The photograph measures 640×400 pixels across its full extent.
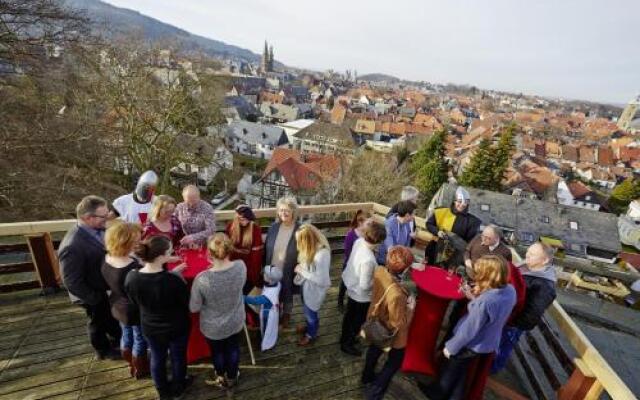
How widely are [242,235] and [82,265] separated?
154 cm

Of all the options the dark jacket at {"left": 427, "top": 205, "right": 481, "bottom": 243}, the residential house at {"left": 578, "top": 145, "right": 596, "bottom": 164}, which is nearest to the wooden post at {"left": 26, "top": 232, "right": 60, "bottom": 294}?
the dark jacket at {"left": 427, "top": 205, "right": 481, "bottom": 243}

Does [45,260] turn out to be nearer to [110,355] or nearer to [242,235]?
[110,355]

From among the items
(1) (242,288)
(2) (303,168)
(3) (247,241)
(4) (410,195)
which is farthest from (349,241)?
(2) (303,168)

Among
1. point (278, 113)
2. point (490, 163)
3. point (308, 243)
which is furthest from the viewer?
point (278, 113)

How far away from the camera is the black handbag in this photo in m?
3.09

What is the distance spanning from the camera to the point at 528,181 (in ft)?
141

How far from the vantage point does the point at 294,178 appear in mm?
27203

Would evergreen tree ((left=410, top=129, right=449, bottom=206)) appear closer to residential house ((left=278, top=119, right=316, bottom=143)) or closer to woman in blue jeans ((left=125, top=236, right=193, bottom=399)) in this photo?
residential house ((left=278, top=119, right=316, bottom=143))

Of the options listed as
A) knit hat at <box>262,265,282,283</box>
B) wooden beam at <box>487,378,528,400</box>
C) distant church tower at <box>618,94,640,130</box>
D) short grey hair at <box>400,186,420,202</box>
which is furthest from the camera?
distant church tower at <box>618,94,640,130</box>

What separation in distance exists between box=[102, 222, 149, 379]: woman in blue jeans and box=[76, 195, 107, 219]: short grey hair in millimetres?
537

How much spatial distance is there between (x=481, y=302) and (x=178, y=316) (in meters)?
2.55

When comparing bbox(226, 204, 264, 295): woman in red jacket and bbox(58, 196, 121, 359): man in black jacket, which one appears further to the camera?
bbox(226, 204, 264, 295): woman in red jacket

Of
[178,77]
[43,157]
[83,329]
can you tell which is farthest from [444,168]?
[83,329]

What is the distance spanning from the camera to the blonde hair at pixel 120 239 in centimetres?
282
